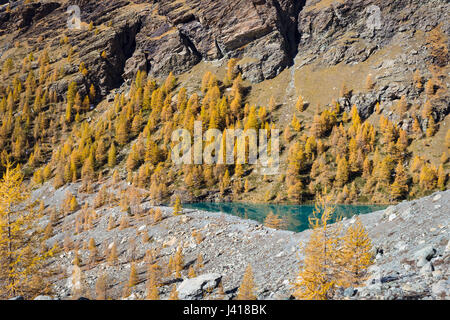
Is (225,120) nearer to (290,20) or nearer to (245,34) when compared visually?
(245,34)

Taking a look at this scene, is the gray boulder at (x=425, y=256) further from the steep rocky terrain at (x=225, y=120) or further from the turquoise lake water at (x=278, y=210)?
the turquoise lake water at (x=278, y=210)

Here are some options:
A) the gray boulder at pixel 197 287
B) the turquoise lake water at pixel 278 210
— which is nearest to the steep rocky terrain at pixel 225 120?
the gray boulder at pixel 197 287

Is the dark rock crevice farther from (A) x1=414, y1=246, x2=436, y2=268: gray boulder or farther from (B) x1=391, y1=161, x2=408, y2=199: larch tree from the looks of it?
(A) x1=414, y1=246, x2=436, y2=268: gray boulder

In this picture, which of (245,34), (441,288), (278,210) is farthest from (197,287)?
(245,34)

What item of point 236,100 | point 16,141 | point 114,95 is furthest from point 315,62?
point 16,141

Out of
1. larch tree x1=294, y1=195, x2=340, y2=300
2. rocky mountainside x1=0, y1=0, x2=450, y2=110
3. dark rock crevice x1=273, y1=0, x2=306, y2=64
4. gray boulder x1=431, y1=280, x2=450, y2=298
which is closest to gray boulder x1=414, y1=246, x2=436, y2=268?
gray boulder x1=431, y1=280, x2=450, y2=298
